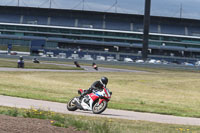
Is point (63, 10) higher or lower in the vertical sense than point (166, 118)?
higher

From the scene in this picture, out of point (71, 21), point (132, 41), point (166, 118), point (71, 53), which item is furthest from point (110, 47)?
point (166, 118)

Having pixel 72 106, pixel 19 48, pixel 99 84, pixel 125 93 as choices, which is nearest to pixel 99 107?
pixel 99 84

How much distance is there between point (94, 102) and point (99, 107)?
0.28m

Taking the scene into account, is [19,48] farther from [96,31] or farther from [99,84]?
[99,84]

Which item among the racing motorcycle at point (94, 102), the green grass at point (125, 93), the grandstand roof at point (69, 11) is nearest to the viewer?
the racing motorcycle at point (94, 102)

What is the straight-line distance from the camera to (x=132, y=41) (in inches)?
4870

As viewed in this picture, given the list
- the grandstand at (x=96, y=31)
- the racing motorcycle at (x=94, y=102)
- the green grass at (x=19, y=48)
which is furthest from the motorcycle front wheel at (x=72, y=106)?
the grandstand at (x=96, y=31)

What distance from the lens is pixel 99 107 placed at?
14.9m

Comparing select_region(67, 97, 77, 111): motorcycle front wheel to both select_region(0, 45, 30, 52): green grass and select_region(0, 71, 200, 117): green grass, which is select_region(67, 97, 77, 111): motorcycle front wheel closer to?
select_region(0, 71, 200, 117): green grass

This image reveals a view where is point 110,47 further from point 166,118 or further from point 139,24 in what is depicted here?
point 166,118

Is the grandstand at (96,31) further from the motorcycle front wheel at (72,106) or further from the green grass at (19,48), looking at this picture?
the motorcycle front wheel at (72,106)

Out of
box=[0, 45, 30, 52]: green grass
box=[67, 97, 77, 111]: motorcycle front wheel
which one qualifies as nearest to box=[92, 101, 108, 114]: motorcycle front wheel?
box=[67, 97, 77, 111]: motorcycle front wheel

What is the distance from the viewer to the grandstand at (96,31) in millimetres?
121688

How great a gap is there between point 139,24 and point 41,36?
32.3 meters
